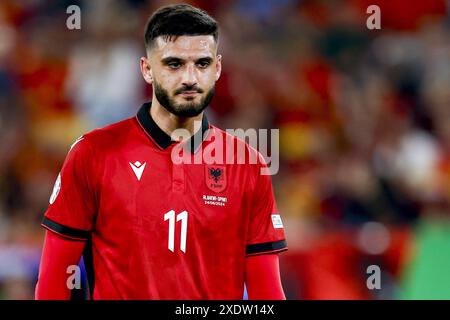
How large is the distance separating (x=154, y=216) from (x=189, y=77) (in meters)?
0.58

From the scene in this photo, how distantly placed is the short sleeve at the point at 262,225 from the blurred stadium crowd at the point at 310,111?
2.17 metres

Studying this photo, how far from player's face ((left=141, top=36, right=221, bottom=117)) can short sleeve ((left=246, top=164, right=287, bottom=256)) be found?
1.41 feet

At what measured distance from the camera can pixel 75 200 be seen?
3635 millimetres

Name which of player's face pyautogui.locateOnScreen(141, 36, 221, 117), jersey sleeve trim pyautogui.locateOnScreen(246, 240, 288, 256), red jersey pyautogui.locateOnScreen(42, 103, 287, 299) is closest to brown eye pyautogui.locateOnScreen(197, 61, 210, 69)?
player's face pyautogui.locateOnScreen(141, 36, 221, 117)

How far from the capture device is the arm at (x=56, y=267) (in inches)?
142

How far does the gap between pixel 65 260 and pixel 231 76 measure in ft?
13.5

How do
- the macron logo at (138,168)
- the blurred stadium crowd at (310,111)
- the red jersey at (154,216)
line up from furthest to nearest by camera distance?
the blurred stadium crowd at (310,111)
the macron logo at (138,168)
the red jersey at (154,216)

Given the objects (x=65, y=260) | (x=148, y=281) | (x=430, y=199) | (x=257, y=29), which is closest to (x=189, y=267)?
(x=148, y=281)

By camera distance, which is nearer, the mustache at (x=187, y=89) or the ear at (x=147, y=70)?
the mustache at (x=187, y=89)

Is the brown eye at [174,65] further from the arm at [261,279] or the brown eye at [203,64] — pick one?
the arm at [261,279]

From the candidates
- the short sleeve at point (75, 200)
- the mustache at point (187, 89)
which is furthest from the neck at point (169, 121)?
the short sleeve at point (75, 200)

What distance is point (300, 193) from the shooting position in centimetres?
706

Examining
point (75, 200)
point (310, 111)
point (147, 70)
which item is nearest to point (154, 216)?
point (75, 200)

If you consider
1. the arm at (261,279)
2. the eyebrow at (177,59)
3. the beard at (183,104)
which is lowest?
the arm at (261,279)
